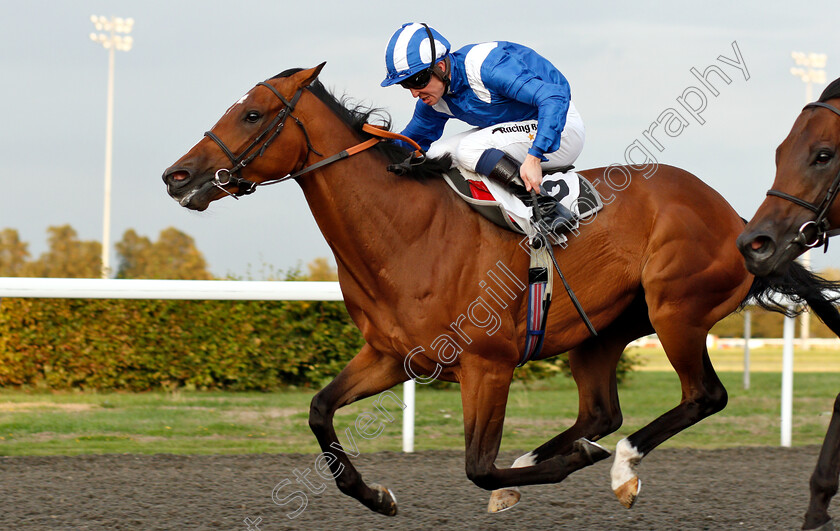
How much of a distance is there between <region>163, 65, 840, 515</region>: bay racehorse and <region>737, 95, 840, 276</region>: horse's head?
0.90 metres

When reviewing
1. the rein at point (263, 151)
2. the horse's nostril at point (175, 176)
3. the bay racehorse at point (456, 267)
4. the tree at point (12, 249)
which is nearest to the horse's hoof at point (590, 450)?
the bay racehorse at point (456, 267)

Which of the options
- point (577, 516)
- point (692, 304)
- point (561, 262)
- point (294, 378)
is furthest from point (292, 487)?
point (294, 378)

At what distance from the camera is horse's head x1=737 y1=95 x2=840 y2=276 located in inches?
108

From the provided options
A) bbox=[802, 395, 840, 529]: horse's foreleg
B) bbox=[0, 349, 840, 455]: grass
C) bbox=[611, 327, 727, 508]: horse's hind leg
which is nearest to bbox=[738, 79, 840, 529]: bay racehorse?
bbox=[802, 395, 840, 529]: horse's foreleg

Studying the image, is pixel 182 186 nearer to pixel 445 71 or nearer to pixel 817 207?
pixel 445 71

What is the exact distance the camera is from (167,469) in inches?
190

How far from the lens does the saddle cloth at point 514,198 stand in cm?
338

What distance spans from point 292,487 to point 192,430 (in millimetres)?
2080

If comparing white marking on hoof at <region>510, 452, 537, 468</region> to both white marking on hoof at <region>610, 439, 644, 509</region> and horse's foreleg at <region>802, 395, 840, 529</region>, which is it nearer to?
white marking on hoof at <region>610, 439, 644, 509</region>

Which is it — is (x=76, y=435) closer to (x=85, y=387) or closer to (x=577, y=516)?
(x=85, y=387)

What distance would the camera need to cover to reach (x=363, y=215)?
332 cm

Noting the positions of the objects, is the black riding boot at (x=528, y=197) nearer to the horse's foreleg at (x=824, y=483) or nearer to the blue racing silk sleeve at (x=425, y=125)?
the blue racing silk sleeve at (x=425, y=125)

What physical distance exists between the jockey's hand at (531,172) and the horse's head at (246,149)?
0.80m

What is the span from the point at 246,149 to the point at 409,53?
699 mm
